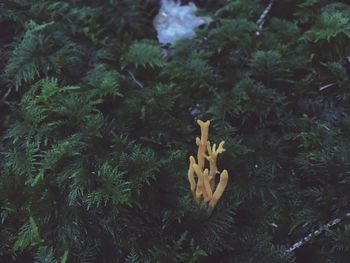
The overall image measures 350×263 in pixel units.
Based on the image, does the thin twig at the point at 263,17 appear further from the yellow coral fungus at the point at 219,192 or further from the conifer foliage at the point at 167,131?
the yellow coral fungus at the point at 219,192

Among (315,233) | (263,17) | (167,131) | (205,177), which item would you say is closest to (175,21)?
(263,17)

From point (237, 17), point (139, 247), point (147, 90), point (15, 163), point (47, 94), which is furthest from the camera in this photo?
point (237, 17)

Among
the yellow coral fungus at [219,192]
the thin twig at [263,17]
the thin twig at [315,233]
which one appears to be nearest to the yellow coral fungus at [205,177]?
the yellow coral fungus at [219,192]

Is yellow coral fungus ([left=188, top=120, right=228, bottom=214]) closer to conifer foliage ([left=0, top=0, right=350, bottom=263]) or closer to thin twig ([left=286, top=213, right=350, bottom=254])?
conifer foliage ([left=0, top=0, right=350, bottom=263])

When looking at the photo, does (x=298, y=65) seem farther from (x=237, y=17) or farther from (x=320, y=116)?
(x=237, y=17)

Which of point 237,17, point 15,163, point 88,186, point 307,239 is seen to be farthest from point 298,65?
point 15,163
